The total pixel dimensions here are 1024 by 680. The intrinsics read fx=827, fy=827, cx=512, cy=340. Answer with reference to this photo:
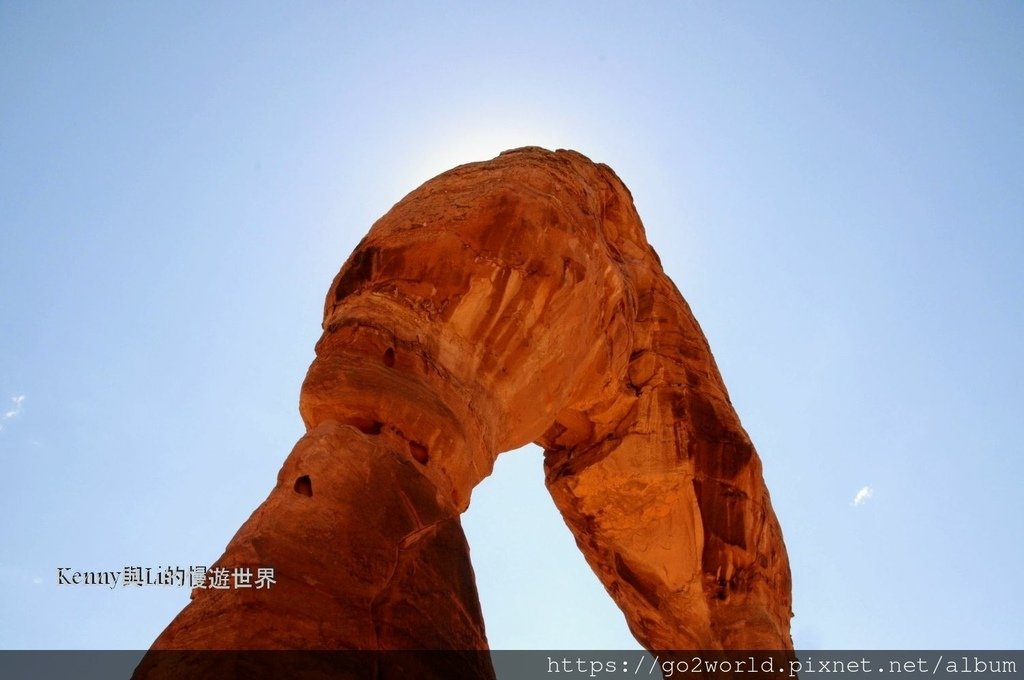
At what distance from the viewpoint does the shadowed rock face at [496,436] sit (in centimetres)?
343

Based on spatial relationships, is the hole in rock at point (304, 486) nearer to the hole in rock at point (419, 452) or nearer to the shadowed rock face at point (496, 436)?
the shadowed rock face at point (496, 436)

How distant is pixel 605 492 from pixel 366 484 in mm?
4852

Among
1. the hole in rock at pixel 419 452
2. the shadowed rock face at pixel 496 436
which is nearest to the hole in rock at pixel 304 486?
the shadowed rock face at pixel 496 436

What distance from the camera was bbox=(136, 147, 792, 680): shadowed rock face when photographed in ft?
11.2

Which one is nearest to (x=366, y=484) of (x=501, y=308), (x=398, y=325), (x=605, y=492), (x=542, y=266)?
(x=398, y=325)

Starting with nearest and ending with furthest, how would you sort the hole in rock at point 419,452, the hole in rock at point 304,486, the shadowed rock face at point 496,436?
the shadowed rock face at point 496,436 → the hole in rock at point 304,486 → the hole in rock at point 419,452

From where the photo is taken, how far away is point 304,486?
368 cm

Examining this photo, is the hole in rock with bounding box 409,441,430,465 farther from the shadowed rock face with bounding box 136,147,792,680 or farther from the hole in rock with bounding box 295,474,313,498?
the hole in rock with bounding box 295,474,313,498

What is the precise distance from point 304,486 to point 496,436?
6.12 feet

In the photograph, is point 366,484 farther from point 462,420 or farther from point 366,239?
point 366,239

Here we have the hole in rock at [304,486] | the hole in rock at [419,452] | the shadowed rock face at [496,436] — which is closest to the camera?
the shadowed rock face at [496,436]

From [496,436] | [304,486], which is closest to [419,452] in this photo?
[304,486]

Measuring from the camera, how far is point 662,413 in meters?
8.40

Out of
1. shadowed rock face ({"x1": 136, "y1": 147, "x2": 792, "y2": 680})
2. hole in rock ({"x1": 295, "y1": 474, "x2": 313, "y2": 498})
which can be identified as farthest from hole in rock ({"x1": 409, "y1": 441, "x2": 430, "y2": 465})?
hole in rock ({"x1": 295, "y1": 474, "x2": 313, "y2": 498})
